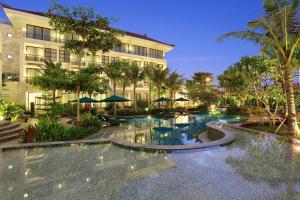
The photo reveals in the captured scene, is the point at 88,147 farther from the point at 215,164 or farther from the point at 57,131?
the point at 215,164

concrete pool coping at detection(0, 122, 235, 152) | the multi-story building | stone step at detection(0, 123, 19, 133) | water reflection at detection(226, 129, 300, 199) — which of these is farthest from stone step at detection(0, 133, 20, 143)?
the multi-story building

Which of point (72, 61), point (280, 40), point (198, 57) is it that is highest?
A: point (198, 57)

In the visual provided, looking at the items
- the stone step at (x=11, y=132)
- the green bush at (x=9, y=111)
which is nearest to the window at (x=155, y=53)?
the green bush at (x=9, y=111)

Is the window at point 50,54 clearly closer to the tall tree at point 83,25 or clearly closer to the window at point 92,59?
the window at point 92,59

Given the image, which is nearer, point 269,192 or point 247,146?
point 269,192

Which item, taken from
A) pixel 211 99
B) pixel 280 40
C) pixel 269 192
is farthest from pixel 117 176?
pixel 211 99

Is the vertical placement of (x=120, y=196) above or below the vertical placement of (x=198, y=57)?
below

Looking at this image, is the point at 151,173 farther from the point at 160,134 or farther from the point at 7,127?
the point at 7,127

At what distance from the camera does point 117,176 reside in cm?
545

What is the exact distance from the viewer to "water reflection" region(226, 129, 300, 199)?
16.3 ft

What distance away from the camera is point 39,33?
30062 millimetres

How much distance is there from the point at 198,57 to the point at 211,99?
159882mm

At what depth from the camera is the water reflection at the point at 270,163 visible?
4.95m

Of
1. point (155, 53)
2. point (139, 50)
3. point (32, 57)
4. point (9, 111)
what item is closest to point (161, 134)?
A: point (9, 111)
